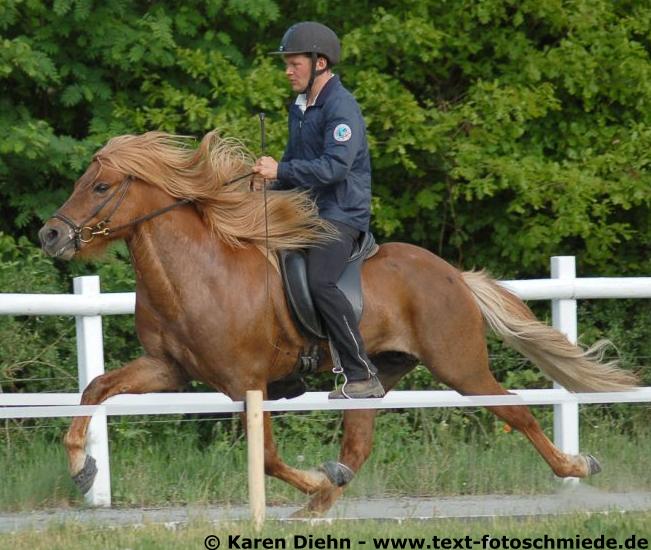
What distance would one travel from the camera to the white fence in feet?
22.5

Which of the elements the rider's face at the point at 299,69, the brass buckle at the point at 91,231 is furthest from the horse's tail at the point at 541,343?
the brass buckle at the point at 91,231

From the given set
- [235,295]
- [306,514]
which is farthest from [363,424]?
[235,295]

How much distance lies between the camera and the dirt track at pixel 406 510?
267 inches

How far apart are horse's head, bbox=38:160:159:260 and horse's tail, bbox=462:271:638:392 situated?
2120mm

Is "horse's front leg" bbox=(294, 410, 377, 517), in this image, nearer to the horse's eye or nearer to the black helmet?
the horse's eye

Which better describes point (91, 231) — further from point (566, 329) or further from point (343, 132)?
point (566, 329)

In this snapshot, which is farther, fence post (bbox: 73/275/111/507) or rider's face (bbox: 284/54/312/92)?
fence post (bbox: 73/275/111/507)

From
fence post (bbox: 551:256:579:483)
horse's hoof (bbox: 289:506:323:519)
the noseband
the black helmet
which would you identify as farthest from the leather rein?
fence post (bbox: 551:256:579:483)

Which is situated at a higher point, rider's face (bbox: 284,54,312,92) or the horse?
rider's face (bbox: 284,54,312,92)

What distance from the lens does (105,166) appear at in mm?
6492

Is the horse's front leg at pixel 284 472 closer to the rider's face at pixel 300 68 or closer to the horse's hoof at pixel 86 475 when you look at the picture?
the horse's hoof at pixel 86 475

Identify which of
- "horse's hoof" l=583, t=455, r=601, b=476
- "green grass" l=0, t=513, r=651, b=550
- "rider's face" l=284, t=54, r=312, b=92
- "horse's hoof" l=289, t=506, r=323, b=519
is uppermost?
"rider's face" l=284, t=54, r=312, b=92

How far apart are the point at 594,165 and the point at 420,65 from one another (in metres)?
1.73

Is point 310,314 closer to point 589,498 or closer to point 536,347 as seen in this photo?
point 536,347
